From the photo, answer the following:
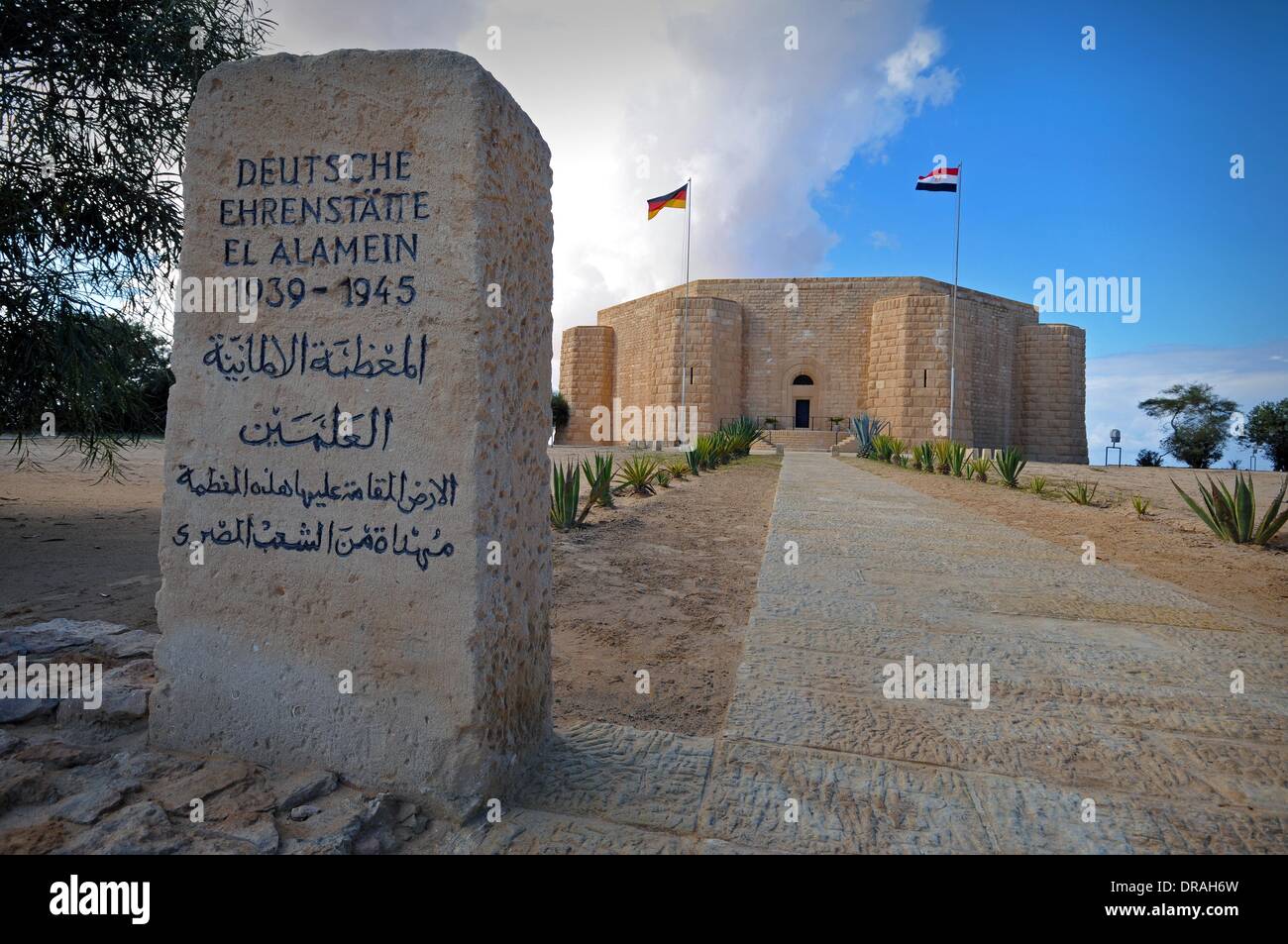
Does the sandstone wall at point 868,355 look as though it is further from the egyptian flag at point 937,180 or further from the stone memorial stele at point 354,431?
the stone memorial stele at point 354,431

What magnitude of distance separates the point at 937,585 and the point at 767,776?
281 centimetres

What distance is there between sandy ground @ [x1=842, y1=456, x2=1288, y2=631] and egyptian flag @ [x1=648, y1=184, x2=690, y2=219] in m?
14.7

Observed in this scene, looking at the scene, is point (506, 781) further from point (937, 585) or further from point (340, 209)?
point (937, 585)

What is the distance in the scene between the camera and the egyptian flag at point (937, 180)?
23109 mm

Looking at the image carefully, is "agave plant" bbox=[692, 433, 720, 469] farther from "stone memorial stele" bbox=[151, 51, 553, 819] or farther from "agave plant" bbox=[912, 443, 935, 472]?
"stone memorial stele" bbox=[151, 51, 553, 819]

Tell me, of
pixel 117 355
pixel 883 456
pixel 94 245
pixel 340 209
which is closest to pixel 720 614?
pixel 340 209

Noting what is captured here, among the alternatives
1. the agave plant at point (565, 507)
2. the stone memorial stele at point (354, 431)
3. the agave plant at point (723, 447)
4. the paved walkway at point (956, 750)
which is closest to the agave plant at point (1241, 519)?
the paved walkway at point (956, 750)

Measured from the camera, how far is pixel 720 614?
395cm

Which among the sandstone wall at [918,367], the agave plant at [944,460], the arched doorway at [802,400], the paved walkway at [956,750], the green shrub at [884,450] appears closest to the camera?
the paved walkway at [956,750]

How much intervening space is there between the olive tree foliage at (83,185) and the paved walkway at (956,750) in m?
5.54

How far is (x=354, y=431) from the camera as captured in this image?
177cm

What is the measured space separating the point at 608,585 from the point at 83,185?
5093 mm

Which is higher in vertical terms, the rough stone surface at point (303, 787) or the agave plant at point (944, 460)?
the agave plant at point (944, 460)
